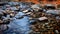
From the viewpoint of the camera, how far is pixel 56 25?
88.0 inches

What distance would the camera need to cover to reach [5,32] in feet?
6.84

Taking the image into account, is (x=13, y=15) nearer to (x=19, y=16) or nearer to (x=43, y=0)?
(x=19, y=16)

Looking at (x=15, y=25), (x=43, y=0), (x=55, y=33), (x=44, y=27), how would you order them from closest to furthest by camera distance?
1. (x=55, y=33)
2. (x=44, y=27)
3. (x=15, y=25)
4. (x=43, y=0)

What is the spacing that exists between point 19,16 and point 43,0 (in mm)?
2079

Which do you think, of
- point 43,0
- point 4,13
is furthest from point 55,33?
point 43,0

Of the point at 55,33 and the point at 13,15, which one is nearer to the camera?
the point at 55,33

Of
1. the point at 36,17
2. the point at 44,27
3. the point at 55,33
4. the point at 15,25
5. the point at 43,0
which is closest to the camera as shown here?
the point at 55,33

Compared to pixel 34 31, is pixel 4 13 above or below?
above

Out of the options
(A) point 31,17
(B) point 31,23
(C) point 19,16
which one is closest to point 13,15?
(C) point 19,16

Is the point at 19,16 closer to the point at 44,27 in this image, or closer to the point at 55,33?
the point at 44,27

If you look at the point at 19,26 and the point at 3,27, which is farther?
the point at 19,26

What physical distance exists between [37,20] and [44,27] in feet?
1.08

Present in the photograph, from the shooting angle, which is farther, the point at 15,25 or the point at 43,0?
the point at 43,0

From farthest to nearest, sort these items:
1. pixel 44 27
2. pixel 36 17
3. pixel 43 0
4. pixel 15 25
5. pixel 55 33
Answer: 1. pixel 43 0
2. pixel 36 17
3. pixel 15 25
4. pixel 44 27
5. pixel 55 33
